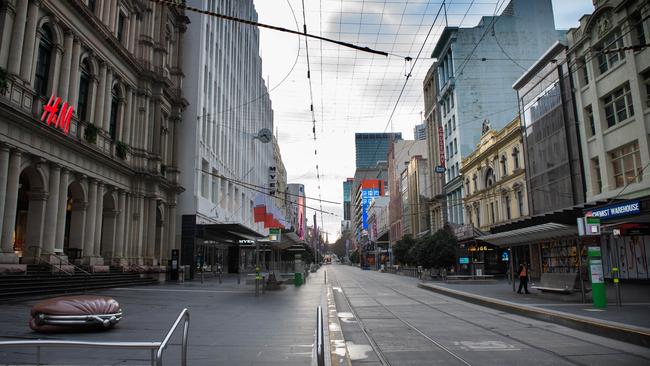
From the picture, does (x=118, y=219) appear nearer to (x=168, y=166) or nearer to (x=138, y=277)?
(x=138, y=277)

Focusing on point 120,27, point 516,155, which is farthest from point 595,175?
point 120,27

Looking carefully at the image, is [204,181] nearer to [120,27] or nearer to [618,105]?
[120,27]

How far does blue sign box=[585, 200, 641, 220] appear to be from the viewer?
22.1 meters

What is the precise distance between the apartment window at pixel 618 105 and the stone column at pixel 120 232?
31549 millimetres

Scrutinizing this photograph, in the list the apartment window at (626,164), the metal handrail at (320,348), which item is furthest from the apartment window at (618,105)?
the metal handrail at (320,348)

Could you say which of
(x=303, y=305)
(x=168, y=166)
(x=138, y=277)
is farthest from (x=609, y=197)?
(x=168, y=166)

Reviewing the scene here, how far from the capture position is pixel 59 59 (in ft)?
79.2

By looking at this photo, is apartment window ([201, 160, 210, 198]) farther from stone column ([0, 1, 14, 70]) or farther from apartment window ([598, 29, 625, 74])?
apartment window ([598, 29, 625, 74])

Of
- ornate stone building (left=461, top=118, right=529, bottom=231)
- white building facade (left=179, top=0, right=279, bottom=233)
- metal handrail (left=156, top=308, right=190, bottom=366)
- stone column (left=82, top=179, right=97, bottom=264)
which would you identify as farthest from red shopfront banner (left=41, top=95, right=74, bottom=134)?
ornate stone building (left=461, top=118, right=529, bottom=231)

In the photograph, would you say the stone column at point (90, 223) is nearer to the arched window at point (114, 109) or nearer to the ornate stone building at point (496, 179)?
the arched window at point (114, 109)

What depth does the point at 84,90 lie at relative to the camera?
2802 cm

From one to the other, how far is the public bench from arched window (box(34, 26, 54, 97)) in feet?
82.5

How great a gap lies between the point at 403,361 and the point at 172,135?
3580cm

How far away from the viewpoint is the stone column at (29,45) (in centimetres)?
2094
